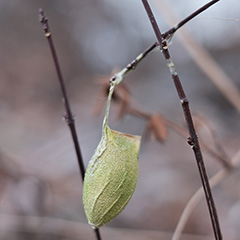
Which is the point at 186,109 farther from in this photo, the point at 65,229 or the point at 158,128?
the point at 65,229

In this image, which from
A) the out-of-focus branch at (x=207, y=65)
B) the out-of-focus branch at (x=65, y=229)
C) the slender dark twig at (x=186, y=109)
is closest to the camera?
the slender dark twig at (x=186, y=109)

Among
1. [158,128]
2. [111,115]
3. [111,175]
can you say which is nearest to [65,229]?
[158,128]

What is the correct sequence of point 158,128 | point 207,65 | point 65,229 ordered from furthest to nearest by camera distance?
point 65,229
point 207,65
point 158,128

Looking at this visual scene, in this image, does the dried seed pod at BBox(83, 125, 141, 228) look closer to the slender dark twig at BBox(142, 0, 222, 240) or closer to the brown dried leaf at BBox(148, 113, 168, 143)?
the slender dark twig at BBox(142, 0, 222, 240)

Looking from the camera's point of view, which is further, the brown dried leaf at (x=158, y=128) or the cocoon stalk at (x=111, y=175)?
the brown dried leaf at (x=158, y=128)

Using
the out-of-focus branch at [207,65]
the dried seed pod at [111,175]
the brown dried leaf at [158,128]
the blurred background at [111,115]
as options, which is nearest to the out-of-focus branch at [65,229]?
the blurred background at [111,115]

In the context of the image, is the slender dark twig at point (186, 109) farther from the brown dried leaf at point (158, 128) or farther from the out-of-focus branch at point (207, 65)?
the out-of-focus branch at point (207, 65)
